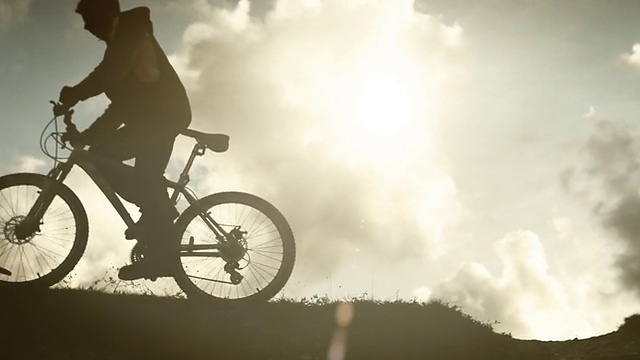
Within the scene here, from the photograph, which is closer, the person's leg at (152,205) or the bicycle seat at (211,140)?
the person's leg at (152,205)

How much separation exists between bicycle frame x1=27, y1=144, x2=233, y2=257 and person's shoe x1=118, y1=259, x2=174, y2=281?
1.14ft

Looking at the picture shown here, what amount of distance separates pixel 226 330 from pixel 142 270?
125 cm

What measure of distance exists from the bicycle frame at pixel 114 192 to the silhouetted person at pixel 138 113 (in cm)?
11

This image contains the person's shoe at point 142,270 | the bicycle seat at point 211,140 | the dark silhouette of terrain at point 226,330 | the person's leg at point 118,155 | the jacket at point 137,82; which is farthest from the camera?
the bicycle seat at point 211,140

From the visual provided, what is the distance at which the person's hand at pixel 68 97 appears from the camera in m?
7.92

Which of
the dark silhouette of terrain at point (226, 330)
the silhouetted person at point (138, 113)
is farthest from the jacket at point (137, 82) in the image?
the dark silhouette of terrain at point (226, 330)

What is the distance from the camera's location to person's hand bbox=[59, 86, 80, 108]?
26.0ft

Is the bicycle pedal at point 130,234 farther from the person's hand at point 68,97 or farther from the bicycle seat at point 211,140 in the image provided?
the person's hand at point 68,97

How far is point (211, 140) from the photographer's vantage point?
26.7 ft

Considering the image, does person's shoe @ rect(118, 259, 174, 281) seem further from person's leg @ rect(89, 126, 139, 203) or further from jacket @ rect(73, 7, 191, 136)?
jacket @ rect(73, 7, 191, 136)

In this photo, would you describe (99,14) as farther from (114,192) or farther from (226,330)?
(226,330)

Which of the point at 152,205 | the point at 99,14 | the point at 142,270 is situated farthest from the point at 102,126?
the point at 142,270

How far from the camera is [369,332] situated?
28.2 ft

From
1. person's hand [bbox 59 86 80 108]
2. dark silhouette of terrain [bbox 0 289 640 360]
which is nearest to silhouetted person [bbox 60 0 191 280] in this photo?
person's hand [bbox 59 86 80 108]
